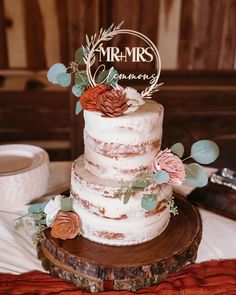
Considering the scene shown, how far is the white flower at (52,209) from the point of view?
1.20 metres

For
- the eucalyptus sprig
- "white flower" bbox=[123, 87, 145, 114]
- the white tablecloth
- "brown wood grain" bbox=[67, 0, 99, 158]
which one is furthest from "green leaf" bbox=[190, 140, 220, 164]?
"brown wood grain" bbox=[67, 0, 99, 158]

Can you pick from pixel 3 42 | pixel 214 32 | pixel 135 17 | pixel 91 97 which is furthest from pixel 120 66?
pixel 91 97

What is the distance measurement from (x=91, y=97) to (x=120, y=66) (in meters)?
2.24

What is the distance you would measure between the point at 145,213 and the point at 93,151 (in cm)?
24

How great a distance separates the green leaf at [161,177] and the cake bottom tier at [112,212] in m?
0.04

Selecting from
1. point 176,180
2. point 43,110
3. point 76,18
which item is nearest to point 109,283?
point 176,180

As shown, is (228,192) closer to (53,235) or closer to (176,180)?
(176,180)

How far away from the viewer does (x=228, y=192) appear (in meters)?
1.46

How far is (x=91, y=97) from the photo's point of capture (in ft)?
3.61

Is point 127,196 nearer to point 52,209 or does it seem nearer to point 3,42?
point 52,209

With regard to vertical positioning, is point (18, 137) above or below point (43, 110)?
below

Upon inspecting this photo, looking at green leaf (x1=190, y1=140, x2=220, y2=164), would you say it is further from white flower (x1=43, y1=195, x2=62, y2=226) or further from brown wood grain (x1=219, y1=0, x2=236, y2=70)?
brown wood grain (x1=219, y1=0, x2=236, y2=70)

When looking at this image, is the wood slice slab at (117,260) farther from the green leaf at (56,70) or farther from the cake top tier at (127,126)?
the green leaf at (56,70)

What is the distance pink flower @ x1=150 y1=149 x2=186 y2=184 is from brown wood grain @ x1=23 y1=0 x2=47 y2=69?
93.2 inches
